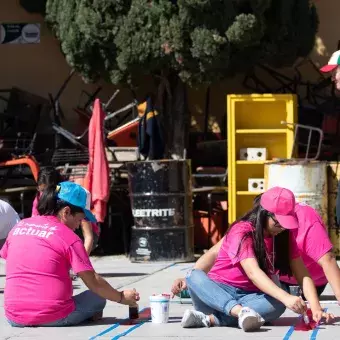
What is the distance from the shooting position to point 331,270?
288 inches

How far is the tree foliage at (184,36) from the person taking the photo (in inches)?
532

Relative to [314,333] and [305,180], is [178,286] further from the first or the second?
[305,180]

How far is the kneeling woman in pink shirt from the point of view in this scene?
23.1 feet

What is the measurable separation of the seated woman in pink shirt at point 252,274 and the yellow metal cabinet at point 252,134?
6514mm

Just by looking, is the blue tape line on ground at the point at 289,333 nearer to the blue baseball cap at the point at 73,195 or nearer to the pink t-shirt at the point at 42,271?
the pink t-shirt at the point at 42,271

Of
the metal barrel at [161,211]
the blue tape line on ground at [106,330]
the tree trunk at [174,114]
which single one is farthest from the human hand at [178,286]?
the tree trunk at [174,114]

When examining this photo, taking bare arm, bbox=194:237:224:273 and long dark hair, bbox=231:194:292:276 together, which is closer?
long dark hair, bbox=231:194:292:276

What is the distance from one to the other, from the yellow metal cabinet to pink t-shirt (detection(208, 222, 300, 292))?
21.3 ft

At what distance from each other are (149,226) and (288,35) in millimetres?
3402

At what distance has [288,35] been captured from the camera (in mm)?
14164

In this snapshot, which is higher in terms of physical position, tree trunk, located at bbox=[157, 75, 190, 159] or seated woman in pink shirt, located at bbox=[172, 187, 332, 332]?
tree trunk, located at bbox=[157, 75, 190, 159]

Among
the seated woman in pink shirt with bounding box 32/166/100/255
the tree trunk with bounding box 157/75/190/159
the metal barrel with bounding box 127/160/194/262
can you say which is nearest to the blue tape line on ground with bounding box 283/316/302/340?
the seated woman in pink shirt with bounding box 32/166/100/255

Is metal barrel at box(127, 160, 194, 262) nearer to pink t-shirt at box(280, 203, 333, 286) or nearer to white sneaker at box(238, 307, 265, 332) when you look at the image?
pink t-shirt at box(280, 203, 333, 286)

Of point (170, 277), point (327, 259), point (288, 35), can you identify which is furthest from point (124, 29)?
point (327, 259)
